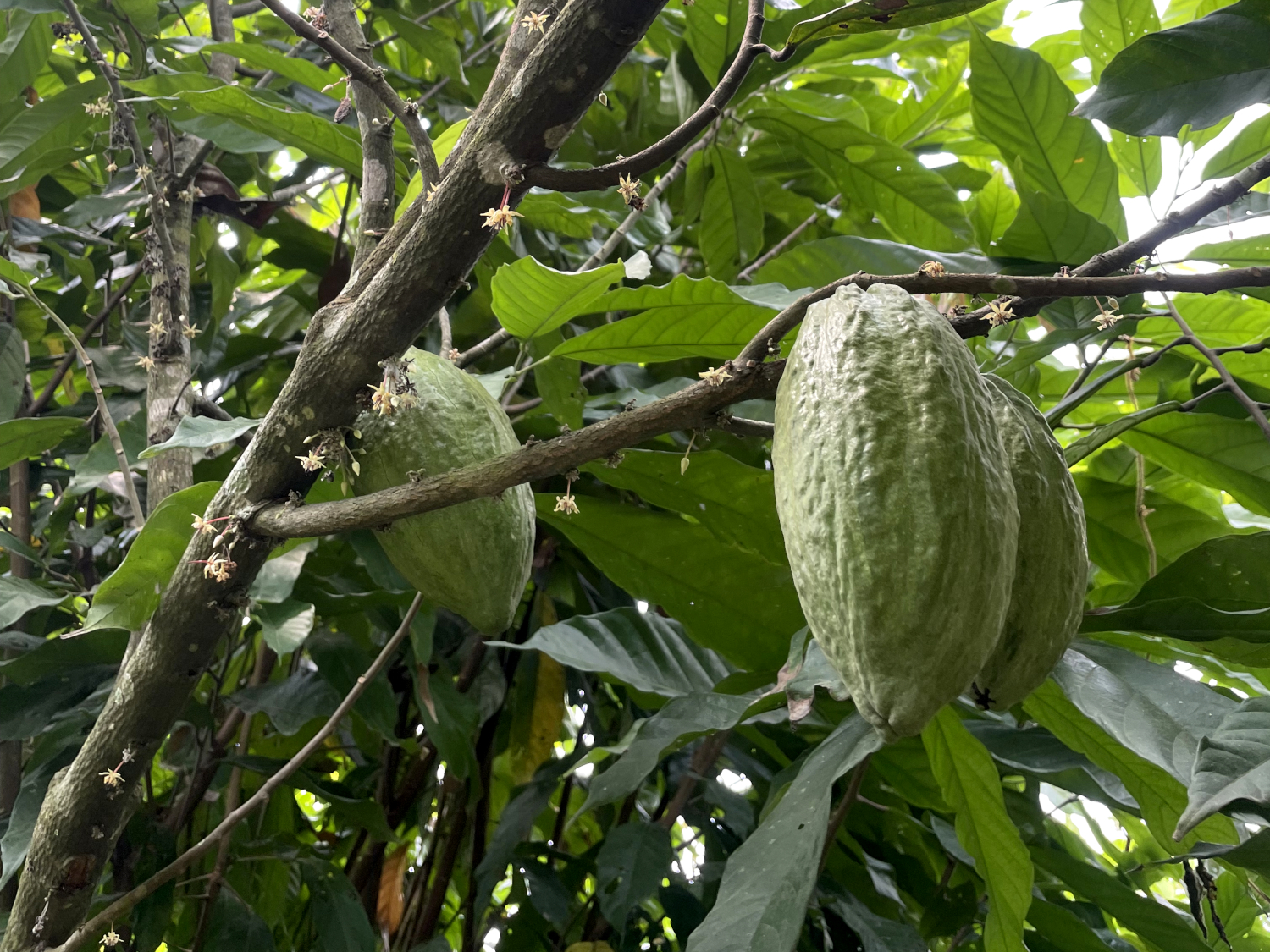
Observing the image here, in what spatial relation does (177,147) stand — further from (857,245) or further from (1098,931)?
(1098,931)

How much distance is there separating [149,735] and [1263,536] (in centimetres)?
96

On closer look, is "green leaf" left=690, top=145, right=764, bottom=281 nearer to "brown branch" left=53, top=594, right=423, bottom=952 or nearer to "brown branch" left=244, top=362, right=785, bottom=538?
"brown branch" left=53, top=594, right=423, bottom=952

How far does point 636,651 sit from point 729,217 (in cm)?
73

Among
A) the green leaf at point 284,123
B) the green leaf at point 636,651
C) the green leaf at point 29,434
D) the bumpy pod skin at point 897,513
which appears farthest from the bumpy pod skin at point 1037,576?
the green leaf at point 29,434

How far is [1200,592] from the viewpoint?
0.82 meters

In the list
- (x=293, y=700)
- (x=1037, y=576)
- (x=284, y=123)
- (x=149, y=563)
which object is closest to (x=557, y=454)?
(x=1037, y=576)

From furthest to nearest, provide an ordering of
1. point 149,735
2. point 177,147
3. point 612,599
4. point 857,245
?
1. point 612,599
2. point 177,147
3. point 857,245
4. point 149,735

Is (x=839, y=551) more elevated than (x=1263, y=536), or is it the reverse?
(x=839, y=551)

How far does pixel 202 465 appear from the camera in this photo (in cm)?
124

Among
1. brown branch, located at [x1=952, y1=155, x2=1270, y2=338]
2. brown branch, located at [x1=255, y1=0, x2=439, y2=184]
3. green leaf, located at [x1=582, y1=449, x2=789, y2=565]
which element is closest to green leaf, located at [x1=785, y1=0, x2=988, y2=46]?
brown branch, located at [x1=952, y1=155, x2=1270, y2=338]

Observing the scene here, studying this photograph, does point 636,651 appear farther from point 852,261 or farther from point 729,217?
point 729,217

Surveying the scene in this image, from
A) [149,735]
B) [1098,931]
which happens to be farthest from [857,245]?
[1098,931]

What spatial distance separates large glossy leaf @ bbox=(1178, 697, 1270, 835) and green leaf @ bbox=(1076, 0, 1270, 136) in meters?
0.49

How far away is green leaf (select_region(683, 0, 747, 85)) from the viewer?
1240 mm
